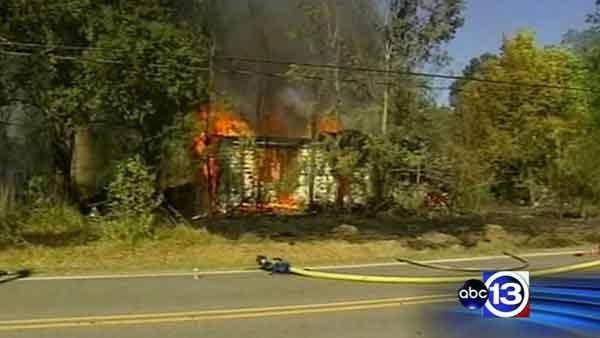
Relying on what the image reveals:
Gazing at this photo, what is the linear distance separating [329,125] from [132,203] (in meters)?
9.23

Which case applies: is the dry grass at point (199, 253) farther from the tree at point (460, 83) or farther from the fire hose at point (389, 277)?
the tree at point (460, 83)

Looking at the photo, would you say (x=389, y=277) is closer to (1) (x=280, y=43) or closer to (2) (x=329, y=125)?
(2) (x=329, y=125)

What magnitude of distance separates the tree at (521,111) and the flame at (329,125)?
285 inches

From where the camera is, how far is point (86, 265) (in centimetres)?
1126

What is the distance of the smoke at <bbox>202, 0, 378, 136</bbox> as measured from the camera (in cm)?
2084

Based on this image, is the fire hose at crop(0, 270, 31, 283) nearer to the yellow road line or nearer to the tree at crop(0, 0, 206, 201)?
the yellow road line

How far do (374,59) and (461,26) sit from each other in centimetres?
258

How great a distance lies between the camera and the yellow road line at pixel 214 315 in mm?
6664

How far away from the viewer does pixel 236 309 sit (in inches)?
299

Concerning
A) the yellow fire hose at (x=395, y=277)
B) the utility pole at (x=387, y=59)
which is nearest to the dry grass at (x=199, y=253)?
the yellow fire hose at (x=395, y=277)

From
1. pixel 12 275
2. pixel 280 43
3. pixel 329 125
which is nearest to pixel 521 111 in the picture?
pixel 280 43

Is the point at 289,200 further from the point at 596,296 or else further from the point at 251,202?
the point at 596,296

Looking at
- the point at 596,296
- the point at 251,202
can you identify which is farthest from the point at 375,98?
the point at 596,296

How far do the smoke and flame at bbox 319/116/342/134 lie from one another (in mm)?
628
